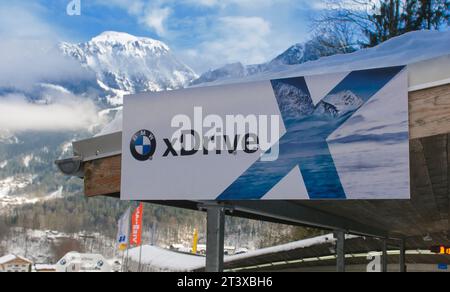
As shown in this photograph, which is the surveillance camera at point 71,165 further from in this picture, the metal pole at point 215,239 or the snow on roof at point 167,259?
the snow on roof at point 167,259

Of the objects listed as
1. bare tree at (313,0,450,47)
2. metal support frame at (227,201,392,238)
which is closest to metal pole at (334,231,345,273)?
metal support frame at (227,201,392,238)

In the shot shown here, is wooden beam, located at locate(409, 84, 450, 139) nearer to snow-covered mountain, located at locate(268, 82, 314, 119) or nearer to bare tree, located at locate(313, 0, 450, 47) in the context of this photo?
snow-covered mountain, located at locate(268, 82, 314, 119)

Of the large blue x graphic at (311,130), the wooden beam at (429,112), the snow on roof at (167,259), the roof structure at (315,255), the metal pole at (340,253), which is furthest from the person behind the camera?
the snow on roof at (167,259)

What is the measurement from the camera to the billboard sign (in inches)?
305

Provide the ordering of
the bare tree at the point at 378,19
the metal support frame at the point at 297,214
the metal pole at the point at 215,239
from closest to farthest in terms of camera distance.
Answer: the metal pole at the point at 215,239 → the metal support frame at the point at 297,214 → the bare tree at the point at 378,19

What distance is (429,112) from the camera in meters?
7.44

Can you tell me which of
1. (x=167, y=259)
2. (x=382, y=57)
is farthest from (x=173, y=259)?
(x=382, y=57)

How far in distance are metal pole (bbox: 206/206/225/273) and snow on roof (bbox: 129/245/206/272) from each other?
60.5 meters

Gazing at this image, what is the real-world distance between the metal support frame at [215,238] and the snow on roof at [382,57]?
208 cm

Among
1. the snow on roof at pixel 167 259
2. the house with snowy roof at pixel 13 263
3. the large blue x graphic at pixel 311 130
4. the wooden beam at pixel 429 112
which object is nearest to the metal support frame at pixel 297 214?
the large blue x graphic at pixel 311 130

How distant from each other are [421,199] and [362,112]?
5.36 meters

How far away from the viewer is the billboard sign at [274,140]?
7738mm

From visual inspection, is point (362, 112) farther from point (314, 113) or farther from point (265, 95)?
point (265, 95)
